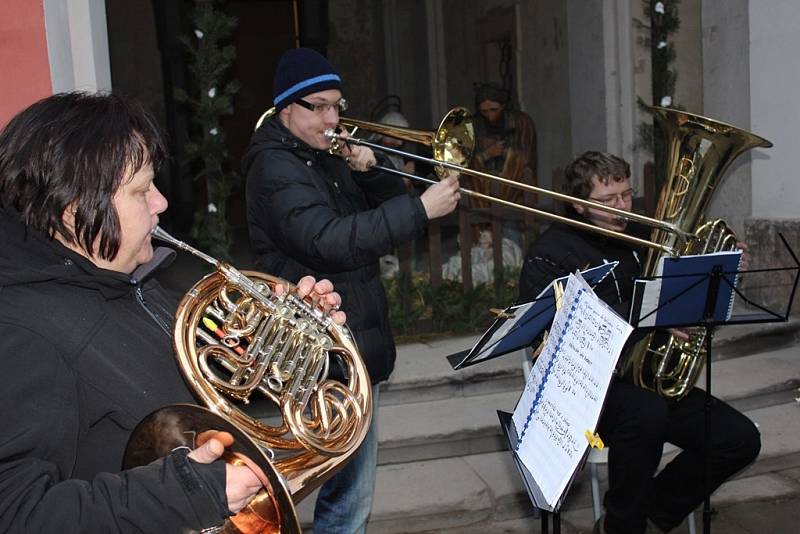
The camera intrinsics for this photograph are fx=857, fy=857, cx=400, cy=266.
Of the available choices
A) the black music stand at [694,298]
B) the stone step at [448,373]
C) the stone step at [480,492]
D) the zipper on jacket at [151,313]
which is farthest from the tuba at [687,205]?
the zipper on jacket at [151,313]

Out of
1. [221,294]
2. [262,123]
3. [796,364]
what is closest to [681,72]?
[796,364]

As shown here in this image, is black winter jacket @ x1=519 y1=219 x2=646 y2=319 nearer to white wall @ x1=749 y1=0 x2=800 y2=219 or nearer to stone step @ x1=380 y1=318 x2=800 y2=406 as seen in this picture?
stone step @ x1=380 y1=318 x2=800 y2=406

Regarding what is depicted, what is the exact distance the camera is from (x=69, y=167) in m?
1.47

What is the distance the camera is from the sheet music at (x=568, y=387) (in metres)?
1.90

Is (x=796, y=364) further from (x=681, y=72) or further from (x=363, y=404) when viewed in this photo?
(x=363, y=404)

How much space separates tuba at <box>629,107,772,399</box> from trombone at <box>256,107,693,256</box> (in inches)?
5.9

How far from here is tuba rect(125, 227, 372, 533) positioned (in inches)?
56.9

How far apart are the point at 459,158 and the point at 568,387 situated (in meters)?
1.59

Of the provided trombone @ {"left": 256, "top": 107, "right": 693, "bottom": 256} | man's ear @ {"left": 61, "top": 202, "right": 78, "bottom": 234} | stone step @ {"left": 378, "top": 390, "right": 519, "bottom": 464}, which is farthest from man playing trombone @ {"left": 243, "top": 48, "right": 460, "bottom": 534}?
stone step @ {"left": 378, "top": 390, "right": 519, "bottom": 464}

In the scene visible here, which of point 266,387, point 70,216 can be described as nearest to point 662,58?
point 266,387

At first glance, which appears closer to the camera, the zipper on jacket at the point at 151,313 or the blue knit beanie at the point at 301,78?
the zipper on jacket at the point at 151,313

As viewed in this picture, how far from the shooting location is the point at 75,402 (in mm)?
1397

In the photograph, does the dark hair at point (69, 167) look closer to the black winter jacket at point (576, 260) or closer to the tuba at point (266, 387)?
the tuba at point (266, 387)

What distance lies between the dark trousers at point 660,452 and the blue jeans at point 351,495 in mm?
976
